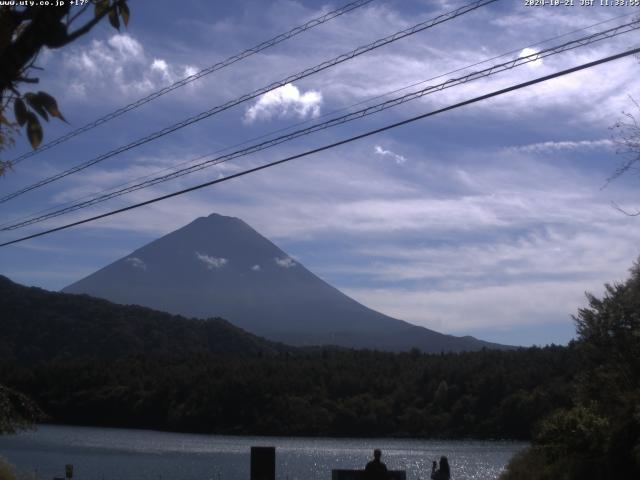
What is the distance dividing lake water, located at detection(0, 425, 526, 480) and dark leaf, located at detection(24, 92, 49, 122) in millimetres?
32485

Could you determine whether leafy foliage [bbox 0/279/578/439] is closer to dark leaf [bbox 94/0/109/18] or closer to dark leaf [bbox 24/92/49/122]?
dark leaf [bbox 94/0/109/18]

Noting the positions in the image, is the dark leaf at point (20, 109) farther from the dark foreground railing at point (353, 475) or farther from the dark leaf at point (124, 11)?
the dark foreground railing at point (353, 475)

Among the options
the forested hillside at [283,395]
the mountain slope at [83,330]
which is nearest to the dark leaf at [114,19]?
the forested hillside at [283,395]

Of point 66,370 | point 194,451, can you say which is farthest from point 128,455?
point 66,370

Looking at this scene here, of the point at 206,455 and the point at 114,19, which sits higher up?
the point at 114,19

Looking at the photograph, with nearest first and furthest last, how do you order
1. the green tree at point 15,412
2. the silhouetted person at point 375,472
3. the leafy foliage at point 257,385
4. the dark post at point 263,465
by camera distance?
the silhouetted person at point 375,472
the dark post at point 263,465
the green tree at point 15,412
the leafy foliage at point 257,385

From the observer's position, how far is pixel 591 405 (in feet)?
60.7

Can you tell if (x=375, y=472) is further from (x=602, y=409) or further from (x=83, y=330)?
(x=83, y=330)

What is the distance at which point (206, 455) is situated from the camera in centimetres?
6116

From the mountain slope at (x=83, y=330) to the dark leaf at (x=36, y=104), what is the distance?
9269 centimetres

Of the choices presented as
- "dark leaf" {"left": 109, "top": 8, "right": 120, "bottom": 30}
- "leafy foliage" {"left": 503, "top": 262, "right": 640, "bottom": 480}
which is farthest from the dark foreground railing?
"dark leaf" {"left": 109, "top": 8, "right": 120, "bottom": 30}

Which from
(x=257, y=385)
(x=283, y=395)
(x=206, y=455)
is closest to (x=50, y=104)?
(x=206, y=455)

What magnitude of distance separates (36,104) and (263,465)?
41.5ft

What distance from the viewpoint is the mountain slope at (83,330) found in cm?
10019
